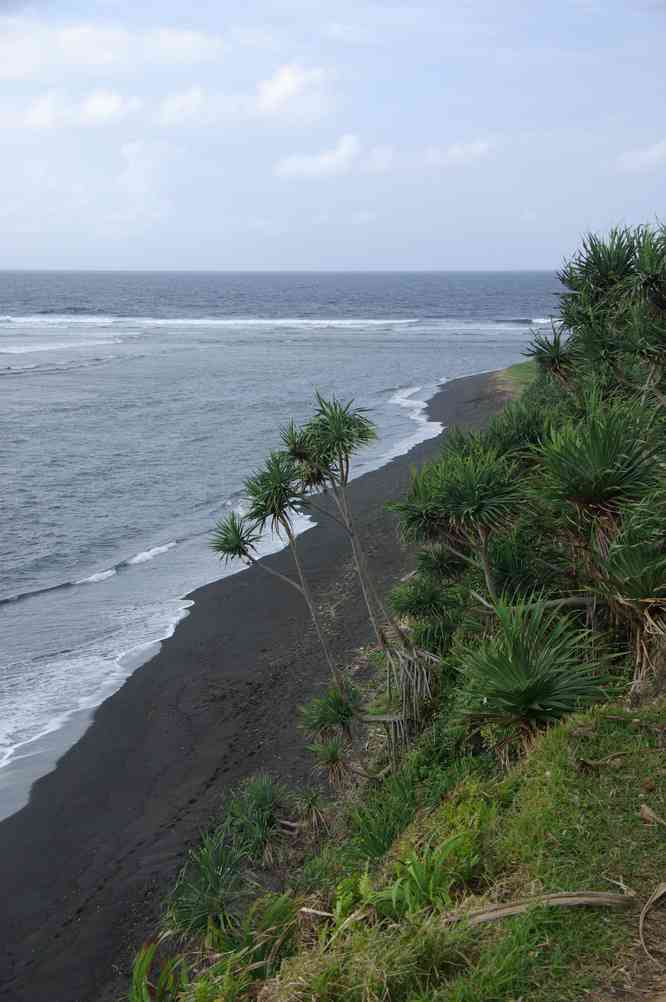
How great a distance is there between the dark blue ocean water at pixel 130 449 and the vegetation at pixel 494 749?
4556 mm

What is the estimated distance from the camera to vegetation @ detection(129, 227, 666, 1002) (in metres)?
4.77

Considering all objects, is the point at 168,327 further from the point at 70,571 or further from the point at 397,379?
the point at 70,571

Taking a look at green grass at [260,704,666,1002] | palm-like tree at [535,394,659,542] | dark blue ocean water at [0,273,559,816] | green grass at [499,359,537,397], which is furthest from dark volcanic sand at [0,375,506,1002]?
green grass at [499,359,537,397]

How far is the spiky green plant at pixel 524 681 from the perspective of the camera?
703 centimetres

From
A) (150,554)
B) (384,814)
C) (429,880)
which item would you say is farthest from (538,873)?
(150,554)

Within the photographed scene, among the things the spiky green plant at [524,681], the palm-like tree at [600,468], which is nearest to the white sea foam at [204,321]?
the palm-like tree at [600,468]

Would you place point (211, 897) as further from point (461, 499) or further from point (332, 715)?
point (461, 499)

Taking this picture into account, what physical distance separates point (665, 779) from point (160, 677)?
1072 centimetres

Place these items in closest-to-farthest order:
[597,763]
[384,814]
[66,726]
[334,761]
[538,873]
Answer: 1. [538,873]
2. [597,763]
3. [384,814]
4. [334,761]
5. [66,726]

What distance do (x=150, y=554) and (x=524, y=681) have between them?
16.9m

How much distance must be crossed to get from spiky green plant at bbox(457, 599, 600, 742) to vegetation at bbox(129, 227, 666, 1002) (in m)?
0.02

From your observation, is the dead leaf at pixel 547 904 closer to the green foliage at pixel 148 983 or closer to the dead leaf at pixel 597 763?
the dead leaf at pixel 597 763

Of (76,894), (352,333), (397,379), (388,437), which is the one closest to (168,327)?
(352,333)

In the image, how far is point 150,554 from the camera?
22.8 m
